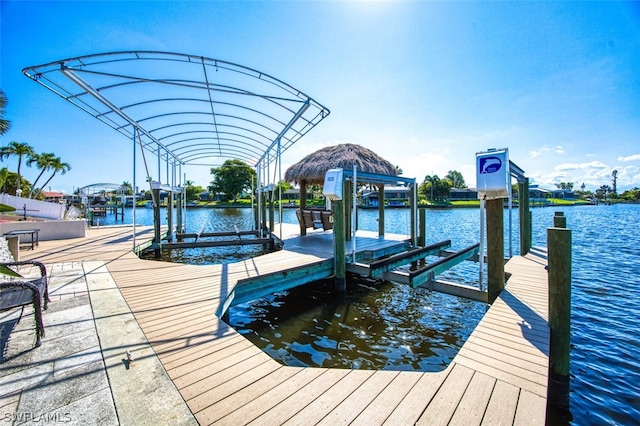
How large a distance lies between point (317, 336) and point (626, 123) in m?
27.3

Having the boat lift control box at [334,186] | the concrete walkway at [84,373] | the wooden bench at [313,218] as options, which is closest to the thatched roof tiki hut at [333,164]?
the wooden bench at [313,218]

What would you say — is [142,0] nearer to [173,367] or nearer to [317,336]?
[173,367]

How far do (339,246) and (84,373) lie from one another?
4.28 meters

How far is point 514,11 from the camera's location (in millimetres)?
7375

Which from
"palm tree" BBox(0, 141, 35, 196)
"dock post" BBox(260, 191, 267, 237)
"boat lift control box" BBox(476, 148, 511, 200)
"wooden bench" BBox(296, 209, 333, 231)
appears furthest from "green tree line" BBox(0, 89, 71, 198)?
"boat lift control box" BBox(476, 148, 511, 200)

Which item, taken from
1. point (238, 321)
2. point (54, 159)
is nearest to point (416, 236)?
point (238, 321)

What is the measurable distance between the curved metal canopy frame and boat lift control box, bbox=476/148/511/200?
3.50 metres

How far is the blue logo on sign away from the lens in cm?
394

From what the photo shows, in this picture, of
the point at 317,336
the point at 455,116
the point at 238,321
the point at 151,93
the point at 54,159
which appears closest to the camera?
the point at 317,336

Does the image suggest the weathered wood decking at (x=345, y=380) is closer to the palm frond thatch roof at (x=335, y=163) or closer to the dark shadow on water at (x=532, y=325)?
the dark shadow on water at (x=532, y=325)

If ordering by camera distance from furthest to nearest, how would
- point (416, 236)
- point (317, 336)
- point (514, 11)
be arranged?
point (416, 236) → point (514, 11) → point (317, 336)

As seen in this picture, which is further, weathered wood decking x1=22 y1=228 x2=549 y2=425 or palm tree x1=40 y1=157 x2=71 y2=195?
palm tree x1=40 y1=157 x2=71 y2=195

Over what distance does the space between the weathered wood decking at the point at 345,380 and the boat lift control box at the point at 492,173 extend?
5.18 feet

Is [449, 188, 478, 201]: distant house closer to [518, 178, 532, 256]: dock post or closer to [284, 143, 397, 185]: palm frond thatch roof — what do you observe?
[284, 143, 397, 185]: palm frond thatch roof
